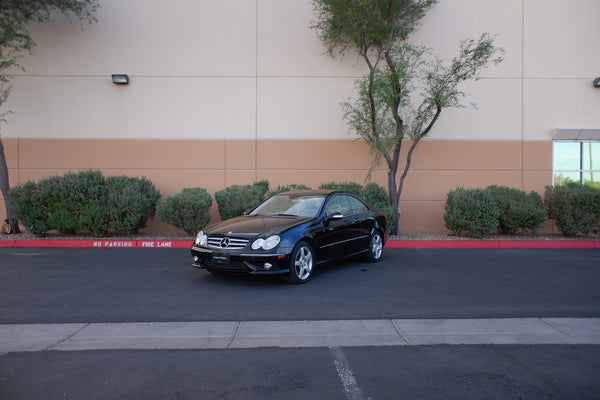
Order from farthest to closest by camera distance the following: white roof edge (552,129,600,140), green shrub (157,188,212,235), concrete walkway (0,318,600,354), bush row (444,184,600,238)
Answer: white roof edge (552,129,600,140) → bush row (444,184,600,238) → green shrub (157,188,212,235) → concrete walkway (0,318,600,354)

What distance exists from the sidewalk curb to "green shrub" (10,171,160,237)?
47 centimetres

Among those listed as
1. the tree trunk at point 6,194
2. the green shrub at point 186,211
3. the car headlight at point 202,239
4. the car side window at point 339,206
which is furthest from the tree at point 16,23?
the car side window at point 339,206

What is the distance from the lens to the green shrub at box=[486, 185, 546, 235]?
11.8 meters

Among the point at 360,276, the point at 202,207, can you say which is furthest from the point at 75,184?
the point at 360,276

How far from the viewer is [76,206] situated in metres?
11.6

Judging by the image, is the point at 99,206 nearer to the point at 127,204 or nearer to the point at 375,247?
the point at 127,204

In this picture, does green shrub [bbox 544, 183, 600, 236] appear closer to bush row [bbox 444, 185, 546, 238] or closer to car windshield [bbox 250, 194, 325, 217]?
bush row [bbox 444, 185, 546, 238]

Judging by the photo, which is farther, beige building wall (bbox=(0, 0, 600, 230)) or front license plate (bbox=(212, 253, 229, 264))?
beige building wall (bbox=(0, 0, 600, 230))

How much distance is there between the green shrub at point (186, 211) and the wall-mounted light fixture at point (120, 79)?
14.8 ft

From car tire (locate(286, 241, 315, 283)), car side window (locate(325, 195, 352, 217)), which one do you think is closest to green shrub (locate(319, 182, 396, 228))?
car side window (locate(325, 195, 352, 217))

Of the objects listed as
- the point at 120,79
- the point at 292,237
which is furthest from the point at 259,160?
the point at 292,237

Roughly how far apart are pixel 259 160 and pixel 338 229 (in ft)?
21.6

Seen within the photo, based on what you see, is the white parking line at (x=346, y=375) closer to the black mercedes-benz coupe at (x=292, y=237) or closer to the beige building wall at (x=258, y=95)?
the black mercedes-benz coupe at (x=292, y=237)

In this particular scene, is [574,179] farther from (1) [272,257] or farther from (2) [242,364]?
(2) [242,364]
